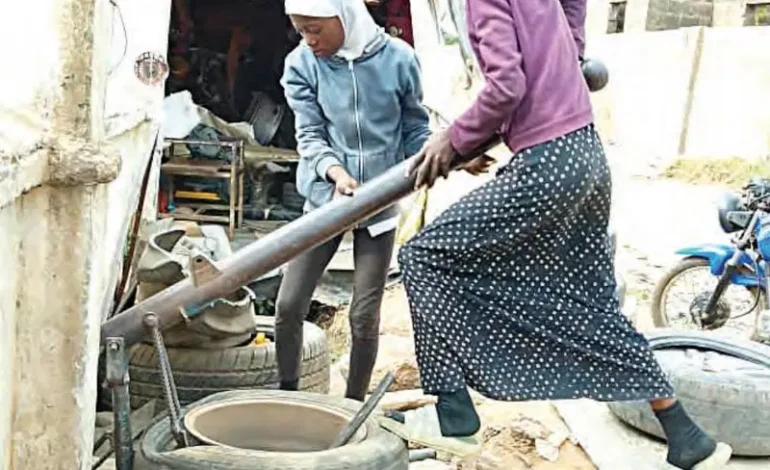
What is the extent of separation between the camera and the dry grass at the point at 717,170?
1345 centimetres

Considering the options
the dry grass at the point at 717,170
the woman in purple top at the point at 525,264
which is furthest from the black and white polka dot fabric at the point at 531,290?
the dry grass at the point at 717,170

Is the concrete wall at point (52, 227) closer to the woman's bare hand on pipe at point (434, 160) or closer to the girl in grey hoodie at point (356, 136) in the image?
the woman's bare hand on pipe at point (434, 160)

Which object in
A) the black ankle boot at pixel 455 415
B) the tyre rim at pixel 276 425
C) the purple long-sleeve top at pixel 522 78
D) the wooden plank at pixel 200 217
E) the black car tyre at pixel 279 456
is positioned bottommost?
the wooden plank at pixel 200 217

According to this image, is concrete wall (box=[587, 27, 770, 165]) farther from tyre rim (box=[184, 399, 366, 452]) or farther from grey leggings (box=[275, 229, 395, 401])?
tyre rim (box=[184, 399, 366, 452])

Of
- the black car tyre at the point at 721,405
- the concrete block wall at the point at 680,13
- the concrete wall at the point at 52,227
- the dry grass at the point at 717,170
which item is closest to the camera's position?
the concrete wall at the point at 52,227

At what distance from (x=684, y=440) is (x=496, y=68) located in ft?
4.16

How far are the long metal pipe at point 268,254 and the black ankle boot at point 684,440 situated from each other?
105 centimetres

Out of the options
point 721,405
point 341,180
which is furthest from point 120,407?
point 721,405

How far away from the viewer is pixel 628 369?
3.19 meters

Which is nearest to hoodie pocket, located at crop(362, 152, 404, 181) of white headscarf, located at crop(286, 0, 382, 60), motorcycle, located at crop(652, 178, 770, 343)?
white headscarf, located at crop(286, 0, 382, 60)

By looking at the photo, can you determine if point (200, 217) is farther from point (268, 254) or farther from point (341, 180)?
point (268, 254)

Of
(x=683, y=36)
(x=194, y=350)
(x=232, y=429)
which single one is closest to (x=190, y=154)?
(x=194, y=350)

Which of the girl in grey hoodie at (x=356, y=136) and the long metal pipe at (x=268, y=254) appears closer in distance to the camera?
the long metal pipe at (x=268, y=254)

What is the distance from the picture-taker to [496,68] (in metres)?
2.83
